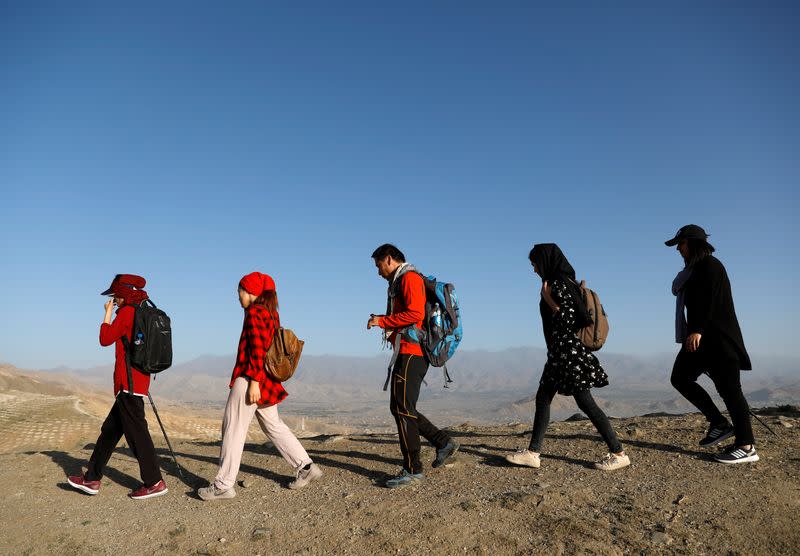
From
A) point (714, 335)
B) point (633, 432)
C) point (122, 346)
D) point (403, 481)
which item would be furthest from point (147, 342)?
point (633, 432)

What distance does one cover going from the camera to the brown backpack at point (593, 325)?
5.15 m

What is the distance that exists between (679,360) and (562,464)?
5.18 feet

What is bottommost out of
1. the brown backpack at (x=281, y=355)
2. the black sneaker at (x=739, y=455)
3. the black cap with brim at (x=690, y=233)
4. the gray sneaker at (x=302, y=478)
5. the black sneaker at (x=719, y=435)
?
the gray sneaker at (x=302, y=478)

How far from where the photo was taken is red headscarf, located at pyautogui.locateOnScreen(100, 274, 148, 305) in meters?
5.10

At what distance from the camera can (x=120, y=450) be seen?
7.69 m

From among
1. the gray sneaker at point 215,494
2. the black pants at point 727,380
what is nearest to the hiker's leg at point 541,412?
the black pants at point 727,380

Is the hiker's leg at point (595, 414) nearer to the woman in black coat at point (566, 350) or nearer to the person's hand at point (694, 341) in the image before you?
the woman in black coat at point (566, 350)

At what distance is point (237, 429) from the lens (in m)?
4.85

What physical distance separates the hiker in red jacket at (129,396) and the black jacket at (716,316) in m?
5.20

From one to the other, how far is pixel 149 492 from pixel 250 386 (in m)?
1.56

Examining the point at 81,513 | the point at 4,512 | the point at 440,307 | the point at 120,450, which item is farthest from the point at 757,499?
A: the point at 120,450

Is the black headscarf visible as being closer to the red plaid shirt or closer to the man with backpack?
the man with backpack

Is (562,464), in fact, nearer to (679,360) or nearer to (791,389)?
(679,360)

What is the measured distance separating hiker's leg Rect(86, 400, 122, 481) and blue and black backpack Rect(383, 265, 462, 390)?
8.49ft
